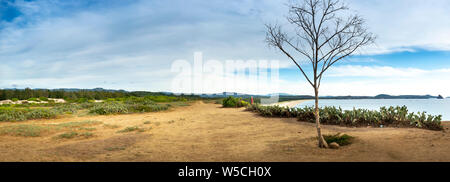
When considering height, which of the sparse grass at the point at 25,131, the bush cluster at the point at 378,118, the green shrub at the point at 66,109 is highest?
the bush cluster at the point at 378,118

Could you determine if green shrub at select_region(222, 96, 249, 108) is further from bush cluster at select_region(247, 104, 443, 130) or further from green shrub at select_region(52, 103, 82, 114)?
green shrub at select_region(52, 103, 82, 114)

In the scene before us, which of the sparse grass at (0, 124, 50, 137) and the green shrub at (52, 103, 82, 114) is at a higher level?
the green shrub at (52, 103, 82, 114)

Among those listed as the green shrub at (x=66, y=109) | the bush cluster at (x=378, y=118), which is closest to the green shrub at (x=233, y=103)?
the bush cluster at (x=378, y=118)

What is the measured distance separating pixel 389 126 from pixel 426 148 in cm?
416

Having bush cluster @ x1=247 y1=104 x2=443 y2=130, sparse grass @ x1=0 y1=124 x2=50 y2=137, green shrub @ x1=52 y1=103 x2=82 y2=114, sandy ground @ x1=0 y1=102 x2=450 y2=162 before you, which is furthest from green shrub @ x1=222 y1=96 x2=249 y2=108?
sparse grass @ x1=0 y1=124 x2=50 y2=137

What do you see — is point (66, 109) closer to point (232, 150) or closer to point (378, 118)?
point (232, 150)

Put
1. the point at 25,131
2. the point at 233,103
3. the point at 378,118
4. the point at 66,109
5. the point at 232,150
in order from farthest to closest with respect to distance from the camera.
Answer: the point at 233,103
the point at 66,109
the point at 378,118
the point at 25,131
the point at 232,150

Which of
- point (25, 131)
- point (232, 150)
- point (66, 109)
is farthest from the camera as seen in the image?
point (66, 109)

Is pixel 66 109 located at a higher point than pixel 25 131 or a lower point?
higher

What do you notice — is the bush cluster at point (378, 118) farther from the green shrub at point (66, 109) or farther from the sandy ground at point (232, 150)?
the green shrub at point (66, 109)

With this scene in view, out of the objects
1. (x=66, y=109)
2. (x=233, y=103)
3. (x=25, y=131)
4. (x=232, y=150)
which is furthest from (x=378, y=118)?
(x=66, y=109)
